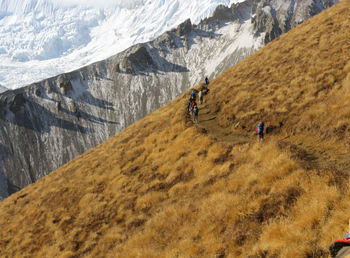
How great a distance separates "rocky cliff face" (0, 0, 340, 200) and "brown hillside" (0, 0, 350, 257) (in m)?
129

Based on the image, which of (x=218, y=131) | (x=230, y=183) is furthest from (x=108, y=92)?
(x=230, y=183)

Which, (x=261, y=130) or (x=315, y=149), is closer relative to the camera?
(x=315, y=149)

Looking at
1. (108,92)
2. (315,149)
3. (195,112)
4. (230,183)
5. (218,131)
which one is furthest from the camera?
(108,92)

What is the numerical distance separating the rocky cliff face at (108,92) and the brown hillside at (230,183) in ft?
422

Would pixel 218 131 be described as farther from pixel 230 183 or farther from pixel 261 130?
pixel 230 183

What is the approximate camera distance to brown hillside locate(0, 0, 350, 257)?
7113mm

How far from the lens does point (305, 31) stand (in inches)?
1109

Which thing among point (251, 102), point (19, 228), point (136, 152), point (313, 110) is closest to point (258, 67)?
point (251, 102)

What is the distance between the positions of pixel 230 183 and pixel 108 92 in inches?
6731

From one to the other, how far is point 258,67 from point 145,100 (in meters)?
141

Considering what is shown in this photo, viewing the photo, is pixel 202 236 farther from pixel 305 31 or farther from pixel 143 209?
pixel 305 31

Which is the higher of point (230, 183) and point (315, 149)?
point (230, 183)

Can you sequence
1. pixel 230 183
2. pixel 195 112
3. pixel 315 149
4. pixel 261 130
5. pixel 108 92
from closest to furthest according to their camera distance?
pixel 230 183 < pixel 315 149 < pixel 261 130 < pixel 195 112 < pixel 108 92

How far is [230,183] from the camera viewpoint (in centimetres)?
1005
